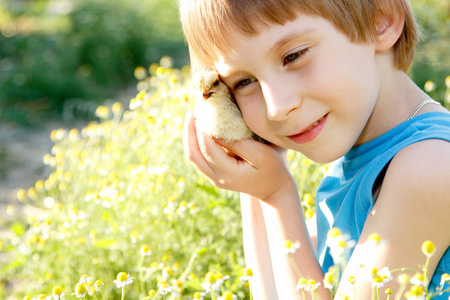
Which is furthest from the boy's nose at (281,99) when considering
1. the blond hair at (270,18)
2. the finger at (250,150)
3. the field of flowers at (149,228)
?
the field of flowers at (149,228)

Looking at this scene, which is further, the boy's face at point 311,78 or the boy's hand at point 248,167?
the boy's hand at point 248,167

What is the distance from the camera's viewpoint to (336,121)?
4.78ft

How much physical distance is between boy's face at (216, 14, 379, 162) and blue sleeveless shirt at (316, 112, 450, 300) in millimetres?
87

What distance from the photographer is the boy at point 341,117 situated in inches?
50.3

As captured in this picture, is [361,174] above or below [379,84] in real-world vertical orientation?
below

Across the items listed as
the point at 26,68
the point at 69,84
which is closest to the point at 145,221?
the point at 69,84

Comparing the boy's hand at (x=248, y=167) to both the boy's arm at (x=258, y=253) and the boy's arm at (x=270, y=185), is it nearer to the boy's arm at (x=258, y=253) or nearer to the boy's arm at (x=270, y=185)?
the boy's arm at (x=270, y=185)

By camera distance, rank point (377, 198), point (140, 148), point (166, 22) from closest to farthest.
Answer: point (377, 198) < point (140, 148) < point (166, 22)

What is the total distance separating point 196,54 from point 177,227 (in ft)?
3.18

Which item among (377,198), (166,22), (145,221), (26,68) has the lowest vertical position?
(377,198)

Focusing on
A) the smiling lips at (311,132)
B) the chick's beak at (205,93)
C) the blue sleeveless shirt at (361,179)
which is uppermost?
the chick's beak at (205,93)

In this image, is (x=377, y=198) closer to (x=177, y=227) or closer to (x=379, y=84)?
(x=379, y=84)

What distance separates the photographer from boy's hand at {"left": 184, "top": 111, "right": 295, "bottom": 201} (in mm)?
1663

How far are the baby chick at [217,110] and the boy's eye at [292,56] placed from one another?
0.67ft
